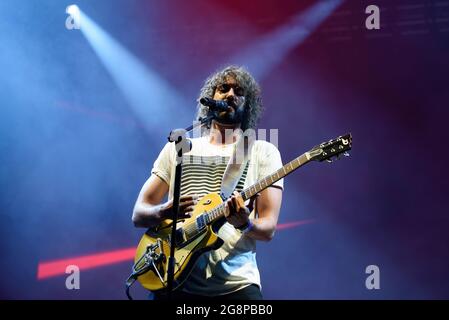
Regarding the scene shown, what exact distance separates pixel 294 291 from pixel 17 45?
12.9 feet

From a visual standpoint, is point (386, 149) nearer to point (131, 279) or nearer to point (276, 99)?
point (276, 99)

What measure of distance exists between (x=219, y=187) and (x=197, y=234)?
1.05ft

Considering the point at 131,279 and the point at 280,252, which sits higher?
the point at 280,252

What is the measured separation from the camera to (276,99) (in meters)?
5.25

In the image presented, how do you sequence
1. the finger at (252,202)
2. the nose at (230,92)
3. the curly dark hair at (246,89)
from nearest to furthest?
the finger at (252,202)
the nose at (230,92)
the curly dark hair at (246,89)

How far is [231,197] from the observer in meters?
2.87

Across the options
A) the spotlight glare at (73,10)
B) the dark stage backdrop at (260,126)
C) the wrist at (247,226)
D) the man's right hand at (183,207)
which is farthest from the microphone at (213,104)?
the spotlight glare at (73,10)

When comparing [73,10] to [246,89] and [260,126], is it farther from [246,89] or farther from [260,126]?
[246,89]

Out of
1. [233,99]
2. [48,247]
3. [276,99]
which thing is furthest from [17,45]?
[233,99]

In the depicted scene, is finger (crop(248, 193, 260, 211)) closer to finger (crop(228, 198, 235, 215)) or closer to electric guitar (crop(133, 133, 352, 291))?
electric guitar (crop(133, 133, 352, 291))

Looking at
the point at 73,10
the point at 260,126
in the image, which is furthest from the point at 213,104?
the point at 73,10

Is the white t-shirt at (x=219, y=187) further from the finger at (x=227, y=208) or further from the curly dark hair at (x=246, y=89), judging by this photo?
the curly dark hair at (x=246, y=89)

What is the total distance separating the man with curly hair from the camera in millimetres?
2887

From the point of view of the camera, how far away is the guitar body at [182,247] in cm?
293
